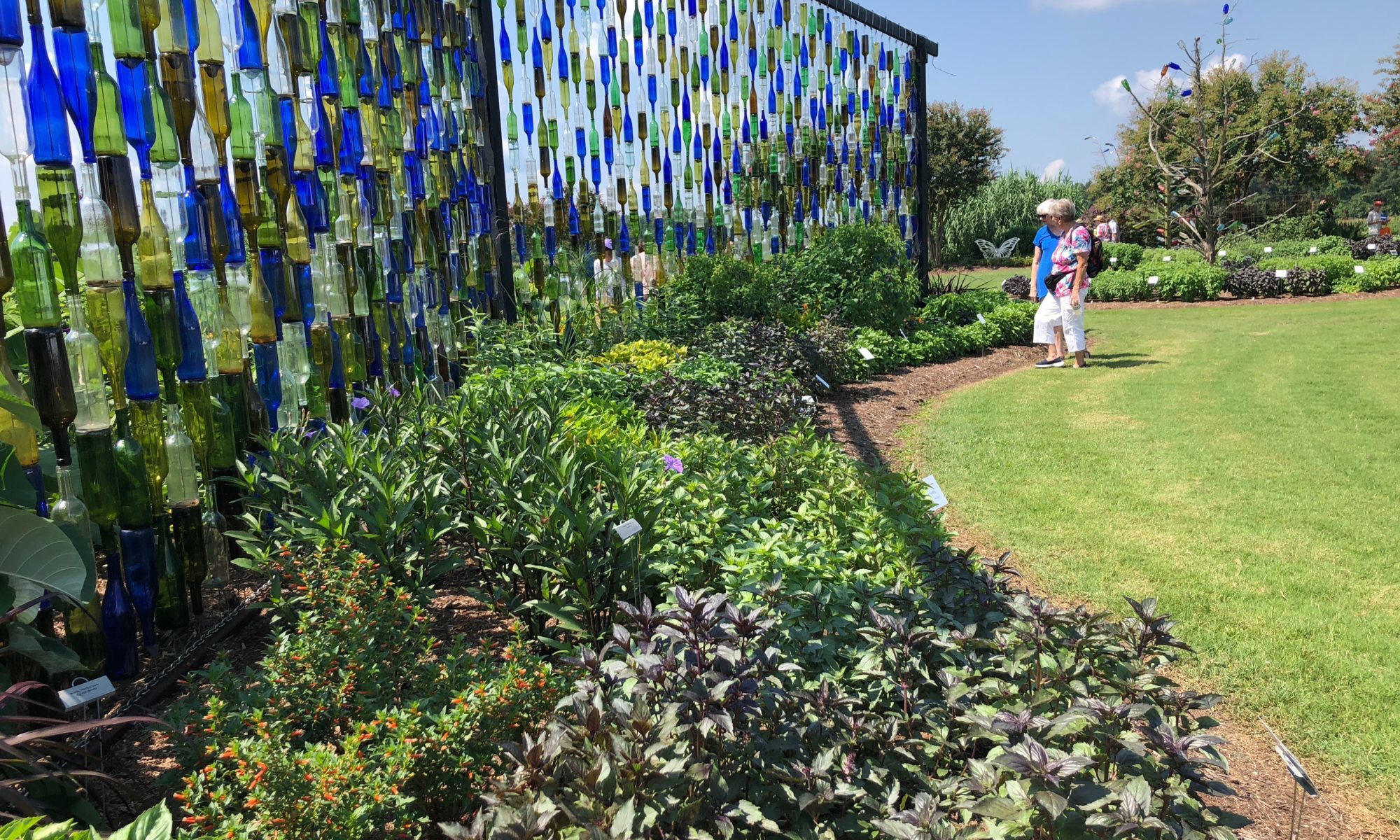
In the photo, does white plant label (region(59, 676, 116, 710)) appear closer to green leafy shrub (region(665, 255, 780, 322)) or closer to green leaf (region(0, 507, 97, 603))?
green leaf (region(0, 507, 97, 603))

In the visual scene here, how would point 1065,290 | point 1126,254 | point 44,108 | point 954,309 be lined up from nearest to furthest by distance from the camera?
point 44,108, point 1065,290, point 954,309, point 1126,254

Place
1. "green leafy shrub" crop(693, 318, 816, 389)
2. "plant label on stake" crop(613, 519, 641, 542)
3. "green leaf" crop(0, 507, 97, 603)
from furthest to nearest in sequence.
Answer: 1. "green leafy shrub" crop(693, 318, 816, 389)
2. "plant label on stake" crop(613, 519, 641, 542)
3. "green leaf" crop(0, 507, 97, 603)

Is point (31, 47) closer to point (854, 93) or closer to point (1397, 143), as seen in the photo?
point (854, 93)

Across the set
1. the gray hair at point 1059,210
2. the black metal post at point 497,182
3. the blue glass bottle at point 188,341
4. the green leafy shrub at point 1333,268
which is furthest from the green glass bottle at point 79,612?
the green leafy shrub at point 1333,268

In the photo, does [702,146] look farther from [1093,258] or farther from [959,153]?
[959,153]

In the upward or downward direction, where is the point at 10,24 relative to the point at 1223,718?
upward

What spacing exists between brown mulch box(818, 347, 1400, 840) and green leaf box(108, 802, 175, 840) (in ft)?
8.12

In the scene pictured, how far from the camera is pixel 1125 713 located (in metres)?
1.82

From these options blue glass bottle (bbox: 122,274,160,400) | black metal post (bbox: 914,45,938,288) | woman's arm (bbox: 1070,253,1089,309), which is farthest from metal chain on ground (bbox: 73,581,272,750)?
black metal post (bbox: 914,45,938,288)

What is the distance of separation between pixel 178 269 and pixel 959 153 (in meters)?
32.1

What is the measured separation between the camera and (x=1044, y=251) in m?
9.77

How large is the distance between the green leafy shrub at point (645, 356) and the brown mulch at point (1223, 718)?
3.87 ft

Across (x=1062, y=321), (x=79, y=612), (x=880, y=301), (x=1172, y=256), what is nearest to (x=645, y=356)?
(x=79, y=612)

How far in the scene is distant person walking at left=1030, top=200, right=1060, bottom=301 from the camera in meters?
9.59
